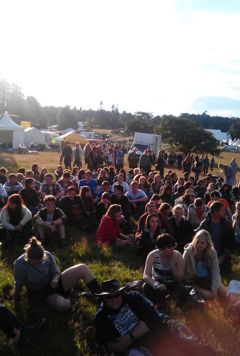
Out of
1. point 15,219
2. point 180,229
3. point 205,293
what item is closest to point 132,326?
point 205,293

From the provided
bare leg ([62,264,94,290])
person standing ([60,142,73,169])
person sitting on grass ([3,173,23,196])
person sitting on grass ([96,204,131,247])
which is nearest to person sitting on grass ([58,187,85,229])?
person sitting on grass ([96,204,131,247])

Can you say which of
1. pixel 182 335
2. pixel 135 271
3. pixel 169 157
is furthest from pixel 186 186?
pixel 169 157

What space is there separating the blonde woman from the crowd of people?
0.01 metres

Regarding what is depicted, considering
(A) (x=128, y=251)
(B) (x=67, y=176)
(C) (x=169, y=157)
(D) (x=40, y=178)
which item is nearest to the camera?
(A) (x=128, y=251)

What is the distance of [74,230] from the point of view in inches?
403

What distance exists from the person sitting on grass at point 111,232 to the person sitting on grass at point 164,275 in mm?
2425

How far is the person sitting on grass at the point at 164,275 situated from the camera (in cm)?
620

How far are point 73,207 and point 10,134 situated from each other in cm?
3005

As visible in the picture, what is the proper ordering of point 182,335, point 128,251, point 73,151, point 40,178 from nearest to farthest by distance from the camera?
point 182,335 < point 128,251 < point 40,178 < point 73,151

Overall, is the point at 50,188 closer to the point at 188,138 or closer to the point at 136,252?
the point at 136,252

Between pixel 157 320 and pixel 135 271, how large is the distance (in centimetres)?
288

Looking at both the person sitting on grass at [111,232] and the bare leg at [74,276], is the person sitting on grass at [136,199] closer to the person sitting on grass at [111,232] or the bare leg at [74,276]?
the person sitting on grass at [111,232]

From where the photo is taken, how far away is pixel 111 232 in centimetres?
898

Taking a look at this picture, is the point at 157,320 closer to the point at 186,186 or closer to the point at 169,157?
the point at 186,186
